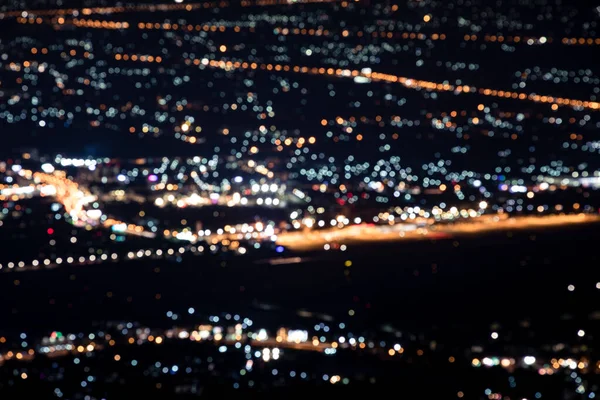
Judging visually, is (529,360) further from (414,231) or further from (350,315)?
(414,231)

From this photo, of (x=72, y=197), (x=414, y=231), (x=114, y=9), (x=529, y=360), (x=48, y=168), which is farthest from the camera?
(x=114, y=9)

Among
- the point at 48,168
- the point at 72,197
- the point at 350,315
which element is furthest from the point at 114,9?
the point at 350,315

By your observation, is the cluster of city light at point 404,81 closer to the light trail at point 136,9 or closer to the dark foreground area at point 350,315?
the light trail at point 136,9

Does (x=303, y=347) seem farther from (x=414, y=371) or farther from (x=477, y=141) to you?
(x=477, y=141)

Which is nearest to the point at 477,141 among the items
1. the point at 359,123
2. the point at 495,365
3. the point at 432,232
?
the point at 359,123

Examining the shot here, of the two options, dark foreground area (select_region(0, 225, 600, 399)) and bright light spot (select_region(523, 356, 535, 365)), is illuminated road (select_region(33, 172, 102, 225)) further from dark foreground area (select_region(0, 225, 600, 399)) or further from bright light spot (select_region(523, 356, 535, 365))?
bright light spot (select_region(523, 356, 535, 365))

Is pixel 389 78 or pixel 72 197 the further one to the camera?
pixel 389 78

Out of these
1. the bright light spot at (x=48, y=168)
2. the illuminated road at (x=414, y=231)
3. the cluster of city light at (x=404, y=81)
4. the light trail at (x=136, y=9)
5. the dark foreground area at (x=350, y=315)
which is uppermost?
the light trail at (x=136, y=9)

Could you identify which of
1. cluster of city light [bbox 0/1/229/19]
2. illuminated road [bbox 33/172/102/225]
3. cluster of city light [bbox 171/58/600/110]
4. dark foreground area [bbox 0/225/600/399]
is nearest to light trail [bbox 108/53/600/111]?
cluster of city light [bbox 171/58/600/110]

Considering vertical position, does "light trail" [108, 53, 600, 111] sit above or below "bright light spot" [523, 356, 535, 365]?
above

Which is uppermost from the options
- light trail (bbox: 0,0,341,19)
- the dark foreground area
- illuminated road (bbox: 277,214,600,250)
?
light trail (bbox: 0,0,341,19)

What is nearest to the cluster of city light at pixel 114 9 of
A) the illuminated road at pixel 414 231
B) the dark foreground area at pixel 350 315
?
the illuminated road at pixel 414 231
